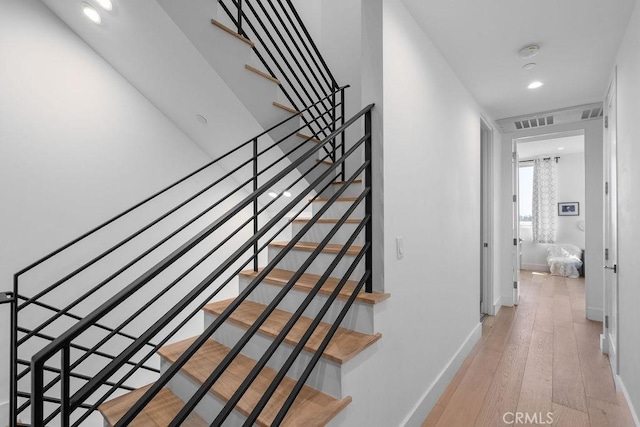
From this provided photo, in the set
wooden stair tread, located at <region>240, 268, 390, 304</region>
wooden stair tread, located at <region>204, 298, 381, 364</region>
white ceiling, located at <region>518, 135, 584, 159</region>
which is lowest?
wooden stair tread, located at <region>204, 298, 381, 364</region>

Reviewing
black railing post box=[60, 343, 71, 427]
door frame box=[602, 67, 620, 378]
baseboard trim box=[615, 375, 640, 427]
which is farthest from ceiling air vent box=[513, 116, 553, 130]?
black railing post box=[60, 343, 71, 427]

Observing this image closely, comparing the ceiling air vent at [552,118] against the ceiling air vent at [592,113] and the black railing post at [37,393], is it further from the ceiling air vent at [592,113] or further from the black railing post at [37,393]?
the black railing post at [37,393]

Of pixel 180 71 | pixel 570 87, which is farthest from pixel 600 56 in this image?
pixel 180 71

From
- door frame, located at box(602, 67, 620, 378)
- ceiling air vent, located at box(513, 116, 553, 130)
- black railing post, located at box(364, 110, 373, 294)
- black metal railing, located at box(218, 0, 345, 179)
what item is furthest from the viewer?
ceiling air vent, located at box(513, 116, 553, 130)

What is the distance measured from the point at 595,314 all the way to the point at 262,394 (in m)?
4.36

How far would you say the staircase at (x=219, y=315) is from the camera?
1.02 meters

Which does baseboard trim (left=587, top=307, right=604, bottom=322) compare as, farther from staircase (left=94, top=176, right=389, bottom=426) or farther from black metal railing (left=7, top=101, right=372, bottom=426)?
staircase (left=94, top=176, right=389, bottom=426)

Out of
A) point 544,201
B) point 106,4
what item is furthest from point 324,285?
point 544,201

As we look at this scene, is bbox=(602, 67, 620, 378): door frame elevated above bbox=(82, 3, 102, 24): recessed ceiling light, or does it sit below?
below

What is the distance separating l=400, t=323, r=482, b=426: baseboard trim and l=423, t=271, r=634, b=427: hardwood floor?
44 millimetres

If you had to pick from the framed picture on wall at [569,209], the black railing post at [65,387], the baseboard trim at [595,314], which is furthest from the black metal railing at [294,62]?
the framed picture on wall at [569,209]

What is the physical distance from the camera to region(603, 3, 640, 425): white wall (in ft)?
6.11

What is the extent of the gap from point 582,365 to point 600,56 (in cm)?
255

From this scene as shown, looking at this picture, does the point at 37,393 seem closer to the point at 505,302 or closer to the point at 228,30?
the point at 228,30
